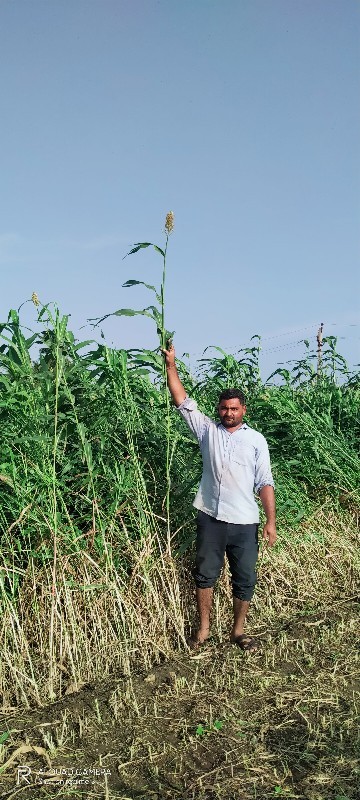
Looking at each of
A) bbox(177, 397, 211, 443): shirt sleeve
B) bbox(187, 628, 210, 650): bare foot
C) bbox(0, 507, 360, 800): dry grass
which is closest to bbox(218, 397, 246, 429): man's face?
bbox(177, 397, 211, 443): shirt sleeve

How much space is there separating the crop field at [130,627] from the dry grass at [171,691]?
1 centimetres

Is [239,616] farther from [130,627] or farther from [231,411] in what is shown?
[231,411]

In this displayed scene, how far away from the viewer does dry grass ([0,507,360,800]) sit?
10.8 ft

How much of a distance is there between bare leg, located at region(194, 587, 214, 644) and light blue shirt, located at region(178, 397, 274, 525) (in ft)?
1.87

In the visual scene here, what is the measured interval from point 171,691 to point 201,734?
49 centimetres

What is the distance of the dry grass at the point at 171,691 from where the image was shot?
3281mm

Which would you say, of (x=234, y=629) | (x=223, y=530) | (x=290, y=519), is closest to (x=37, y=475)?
(x=223, y=530)

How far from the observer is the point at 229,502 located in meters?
4.78

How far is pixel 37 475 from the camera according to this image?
4492 millimetres

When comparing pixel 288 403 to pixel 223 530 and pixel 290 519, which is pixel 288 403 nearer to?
pixel 290 519

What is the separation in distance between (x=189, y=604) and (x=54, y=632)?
3.76ft
